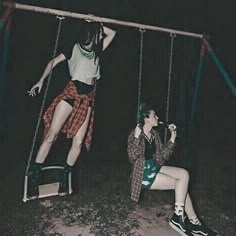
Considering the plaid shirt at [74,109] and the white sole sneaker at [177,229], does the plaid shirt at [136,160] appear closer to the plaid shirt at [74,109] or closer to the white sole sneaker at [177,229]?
the white sole sneaker at [177,229]

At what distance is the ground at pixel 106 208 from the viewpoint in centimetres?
401

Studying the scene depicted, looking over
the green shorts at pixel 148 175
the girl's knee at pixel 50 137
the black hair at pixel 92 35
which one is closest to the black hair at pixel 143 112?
the green shorts at pixel 148 175

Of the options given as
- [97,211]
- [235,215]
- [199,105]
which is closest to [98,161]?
[97,211]

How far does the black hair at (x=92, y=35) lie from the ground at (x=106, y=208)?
2.02 m


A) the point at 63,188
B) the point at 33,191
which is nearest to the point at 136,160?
the point at 63,188

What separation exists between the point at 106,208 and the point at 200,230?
1252mm

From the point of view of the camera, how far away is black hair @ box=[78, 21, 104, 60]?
3.93 metres

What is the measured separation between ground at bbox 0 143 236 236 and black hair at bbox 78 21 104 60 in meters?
2.02

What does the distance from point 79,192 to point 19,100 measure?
230cm

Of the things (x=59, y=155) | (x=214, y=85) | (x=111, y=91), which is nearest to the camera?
(x=59, y=155)

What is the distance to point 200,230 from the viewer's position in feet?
13.1

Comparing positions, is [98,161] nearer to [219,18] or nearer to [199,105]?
[199,105]

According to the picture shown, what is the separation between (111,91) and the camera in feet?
22.5

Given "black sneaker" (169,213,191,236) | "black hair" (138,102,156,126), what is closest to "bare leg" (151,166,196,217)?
"black sneaker" (169,213,191,236)
